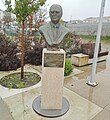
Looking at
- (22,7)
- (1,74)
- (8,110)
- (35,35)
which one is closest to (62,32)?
(22,7)

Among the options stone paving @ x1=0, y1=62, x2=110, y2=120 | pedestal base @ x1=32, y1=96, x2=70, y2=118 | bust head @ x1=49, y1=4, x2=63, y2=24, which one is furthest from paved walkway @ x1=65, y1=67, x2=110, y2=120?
bust head @ x1=49, y1=4, x2=63, y2=24

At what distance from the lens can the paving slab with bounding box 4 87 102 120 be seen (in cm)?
285

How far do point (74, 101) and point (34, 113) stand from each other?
1028 mm

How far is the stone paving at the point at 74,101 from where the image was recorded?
2.88m

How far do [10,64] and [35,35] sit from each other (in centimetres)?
259

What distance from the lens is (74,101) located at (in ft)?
11.3

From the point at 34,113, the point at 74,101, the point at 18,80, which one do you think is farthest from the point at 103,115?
the point at 18,80

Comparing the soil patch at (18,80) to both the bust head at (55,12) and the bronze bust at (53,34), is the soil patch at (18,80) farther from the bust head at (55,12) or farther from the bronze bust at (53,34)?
the bust head at (55,12)

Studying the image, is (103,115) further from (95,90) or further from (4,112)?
(4,112)

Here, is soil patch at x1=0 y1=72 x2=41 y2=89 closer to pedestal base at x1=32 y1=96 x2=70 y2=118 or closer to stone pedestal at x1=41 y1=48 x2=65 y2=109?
pedestal base at x1=32 y1=96 x2=70 y2=118

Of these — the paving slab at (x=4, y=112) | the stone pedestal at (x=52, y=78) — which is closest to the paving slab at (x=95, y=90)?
the stone pedestal at (x=52, y=78)

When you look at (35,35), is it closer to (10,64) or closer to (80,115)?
(10,64)

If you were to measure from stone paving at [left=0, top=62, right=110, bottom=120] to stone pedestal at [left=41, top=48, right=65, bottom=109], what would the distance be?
0.32 m

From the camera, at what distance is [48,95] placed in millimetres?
2951
